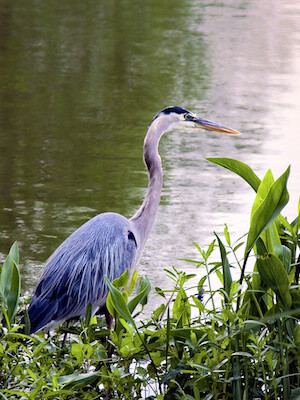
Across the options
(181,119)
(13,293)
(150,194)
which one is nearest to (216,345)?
(13,293)

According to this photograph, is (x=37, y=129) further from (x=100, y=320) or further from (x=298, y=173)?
(x=100, y=320)

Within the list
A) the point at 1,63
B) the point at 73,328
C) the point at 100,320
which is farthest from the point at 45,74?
the point at 73,328

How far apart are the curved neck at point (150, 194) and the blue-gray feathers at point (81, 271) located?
0.22 metres

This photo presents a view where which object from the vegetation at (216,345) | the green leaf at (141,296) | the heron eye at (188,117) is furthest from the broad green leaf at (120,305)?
the heron eye at (188,117)

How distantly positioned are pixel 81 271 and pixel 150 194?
25.9 inches

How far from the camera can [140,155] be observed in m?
6.54

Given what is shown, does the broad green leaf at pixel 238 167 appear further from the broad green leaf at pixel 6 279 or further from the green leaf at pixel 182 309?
the broad green leaf at pixel 6 279

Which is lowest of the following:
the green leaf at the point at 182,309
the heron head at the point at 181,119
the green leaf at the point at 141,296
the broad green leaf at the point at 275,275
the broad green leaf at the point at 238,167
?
the green leaf at the point at 182,309

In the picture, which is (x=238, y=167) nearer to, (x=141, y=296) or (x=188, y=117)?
(x=141, y=296)

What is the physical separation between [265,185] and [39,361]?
0.89m

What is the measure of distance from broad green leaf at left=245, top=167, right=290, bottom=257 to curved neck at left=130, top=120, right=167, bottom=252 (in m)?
1.51

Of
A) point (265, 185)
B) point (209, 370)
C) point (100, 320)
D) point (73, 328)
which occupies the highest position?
point (265, 185)

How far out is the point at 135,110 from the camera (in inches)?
303

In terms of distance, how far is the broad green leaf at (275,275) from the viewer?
2.36 meters
